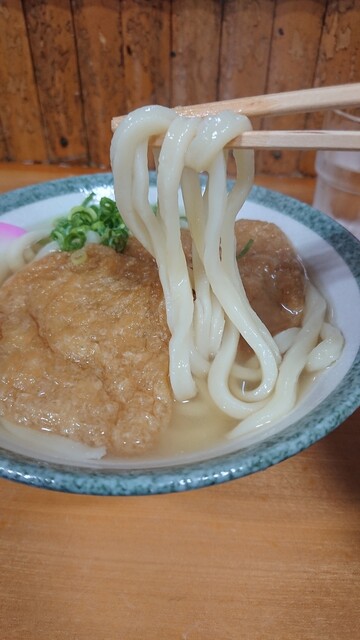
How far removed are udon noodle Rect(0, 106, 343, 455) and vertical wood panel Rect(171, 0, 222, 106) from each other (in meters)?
2.00

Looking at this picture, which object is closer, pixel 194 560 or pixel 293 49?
pixel 194 560

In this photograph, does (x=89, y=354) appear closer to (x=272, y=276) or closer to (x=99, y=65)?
(x=272, y=276)

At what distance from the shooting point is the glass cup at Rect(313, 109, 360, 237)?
2.21 meters

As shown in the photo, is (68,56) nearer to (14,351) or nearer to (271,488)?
(14,351)

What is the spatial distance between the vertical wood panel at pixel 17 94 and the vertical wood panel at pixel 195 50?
0.95 meters

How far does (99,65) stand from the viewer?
3.16 m

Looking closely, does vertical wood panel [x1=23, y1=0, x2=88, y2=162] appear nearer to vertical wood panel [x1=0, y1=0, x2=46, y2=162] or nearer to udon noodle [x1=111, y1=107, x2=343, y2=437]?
vertical wood panel [x1=0, y1=0, x2=46, y2=162]

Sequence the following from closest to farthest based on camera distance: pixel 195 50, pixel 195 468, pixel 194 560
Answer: pixel 195 468
pixel 194 560
pixel 195 50

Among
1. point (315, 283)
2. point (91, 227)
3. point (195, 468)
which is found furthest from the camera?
point (91, 227)

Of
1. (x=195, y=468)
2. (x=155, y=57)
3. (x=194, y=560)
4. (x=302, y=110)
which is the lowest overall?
(x=194, y=560)

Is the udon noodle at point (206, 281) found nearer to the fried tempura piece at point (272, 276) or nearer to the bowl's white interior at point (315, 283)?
the bowl's white interior at point (315, 283)

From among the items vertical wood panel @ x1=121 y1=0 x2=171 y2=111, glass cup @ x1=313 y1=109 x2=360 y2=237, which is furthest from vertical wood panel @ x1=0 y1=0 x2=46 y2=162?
glass cup @ x1=313 y1=109 x2=360 y2=237

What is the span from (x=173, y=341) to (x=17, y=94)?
105 inches

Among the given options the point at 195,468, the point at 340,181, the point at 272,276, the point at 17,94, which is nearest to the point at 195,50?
the point at 17,94
